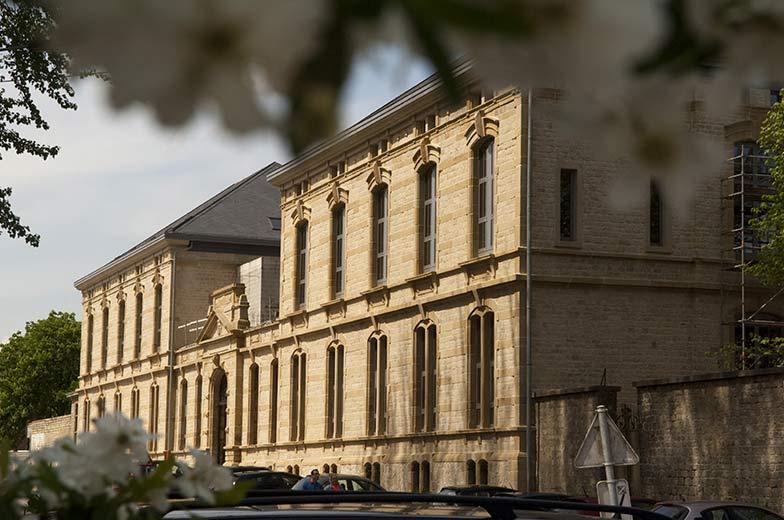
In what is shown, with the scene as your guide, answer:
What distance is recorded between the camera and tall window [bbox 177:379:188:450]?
217 feet

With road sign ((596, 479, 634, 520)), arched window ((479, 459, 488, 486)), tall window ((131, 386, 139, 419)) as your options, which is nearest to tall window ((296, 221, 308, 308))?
arched window ((479, 459, 488, 486))

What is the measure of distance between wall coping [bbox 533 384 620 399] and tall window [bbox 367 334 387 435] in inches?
418

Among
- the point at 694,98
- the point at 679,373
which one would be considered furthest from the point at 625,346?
the point at 694,98

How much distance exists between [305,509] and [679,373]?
118ft

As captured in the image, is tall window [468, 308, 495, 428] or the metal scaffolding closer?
the metal scaffolding

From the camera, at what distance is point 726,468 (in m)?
28.7

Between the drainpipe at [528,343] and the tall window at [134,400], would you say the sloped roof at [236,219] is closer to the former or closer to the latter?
the tall window at [134,400]

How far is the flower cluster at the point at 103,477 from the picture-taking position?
1.82m

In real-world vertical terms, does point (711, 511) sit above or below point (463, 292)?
below

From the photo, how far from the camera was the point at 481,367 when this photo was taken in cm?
3947

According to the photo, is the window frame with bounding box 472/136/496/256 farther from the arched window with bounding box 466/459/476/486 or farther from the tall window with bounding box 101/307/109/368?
Answer: the tall window with bounding box 101/307/109/368

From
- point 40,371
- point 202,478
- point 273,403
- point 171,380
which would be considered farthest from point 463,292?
point 40,371

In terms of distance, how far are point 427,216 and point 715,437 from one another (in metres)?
16.8

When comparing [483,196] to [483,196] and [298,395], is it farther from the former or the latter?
[298,395]
